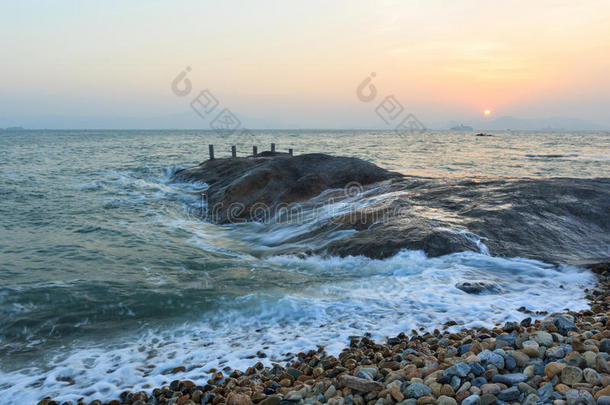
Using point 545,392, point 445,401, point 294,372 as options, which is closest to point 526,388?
point 545,392

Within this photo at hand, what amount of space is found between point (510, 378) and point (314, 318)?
133 inches

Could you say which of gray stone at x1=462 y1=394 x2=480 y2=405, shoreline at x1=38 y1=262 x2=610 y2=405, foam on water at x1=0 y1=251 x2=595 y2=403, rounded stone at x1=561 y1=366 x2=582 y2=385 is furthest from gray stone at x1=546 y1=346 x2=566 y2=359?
foam on water at x1=0 y1=251 x2=595 y2=403

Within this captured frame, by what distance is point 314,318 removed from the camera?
6430 mm

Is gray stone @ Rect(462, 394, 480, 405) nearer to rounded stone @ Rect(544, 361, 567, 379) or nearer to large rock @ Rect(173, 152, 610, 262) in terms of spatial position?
rounded stone @ Rect(544, 361, 567, 379)

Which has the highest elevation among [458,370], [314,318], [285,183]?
[285,183]

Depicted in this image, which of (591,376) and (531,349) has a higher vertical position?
(591,376)

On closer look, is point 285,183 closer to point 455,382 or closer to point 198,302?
point 198,302

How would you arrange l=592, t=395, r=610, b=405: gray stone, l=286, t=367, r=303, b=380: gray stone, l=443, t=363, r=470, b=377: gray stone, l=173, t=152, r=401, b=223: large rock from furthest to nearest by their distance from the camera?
1. l=173, t=152, r=401, b=223: large rock
2. l=286, t=367, r=303, b=380: gray stone
3. l=443, t=363, r=470, b=377: gray stone
4. l=592, t=395, r=610, b=405: gray stone

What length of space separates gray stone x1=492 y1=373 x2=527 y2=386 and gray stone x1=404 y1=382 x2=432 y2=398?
0.61 m

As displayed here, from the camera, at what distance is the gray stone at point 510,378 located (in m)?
3.45

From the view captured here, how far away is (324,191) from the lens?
55.7 feet

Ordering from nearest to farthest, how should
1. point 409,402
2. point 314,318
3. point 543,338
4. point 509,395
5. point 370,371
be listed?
1. point 509,395
2. point 409,402
3. point 370,371
4. point 543,338
5. point 314,318

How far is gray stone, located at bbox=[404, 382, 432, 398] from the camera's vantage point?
3.44m

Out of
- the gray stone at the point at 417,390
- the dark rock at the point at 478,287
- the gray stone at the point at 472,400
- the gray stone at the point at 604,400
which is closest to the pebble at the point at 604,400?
the gray stone at the point at 604,400
